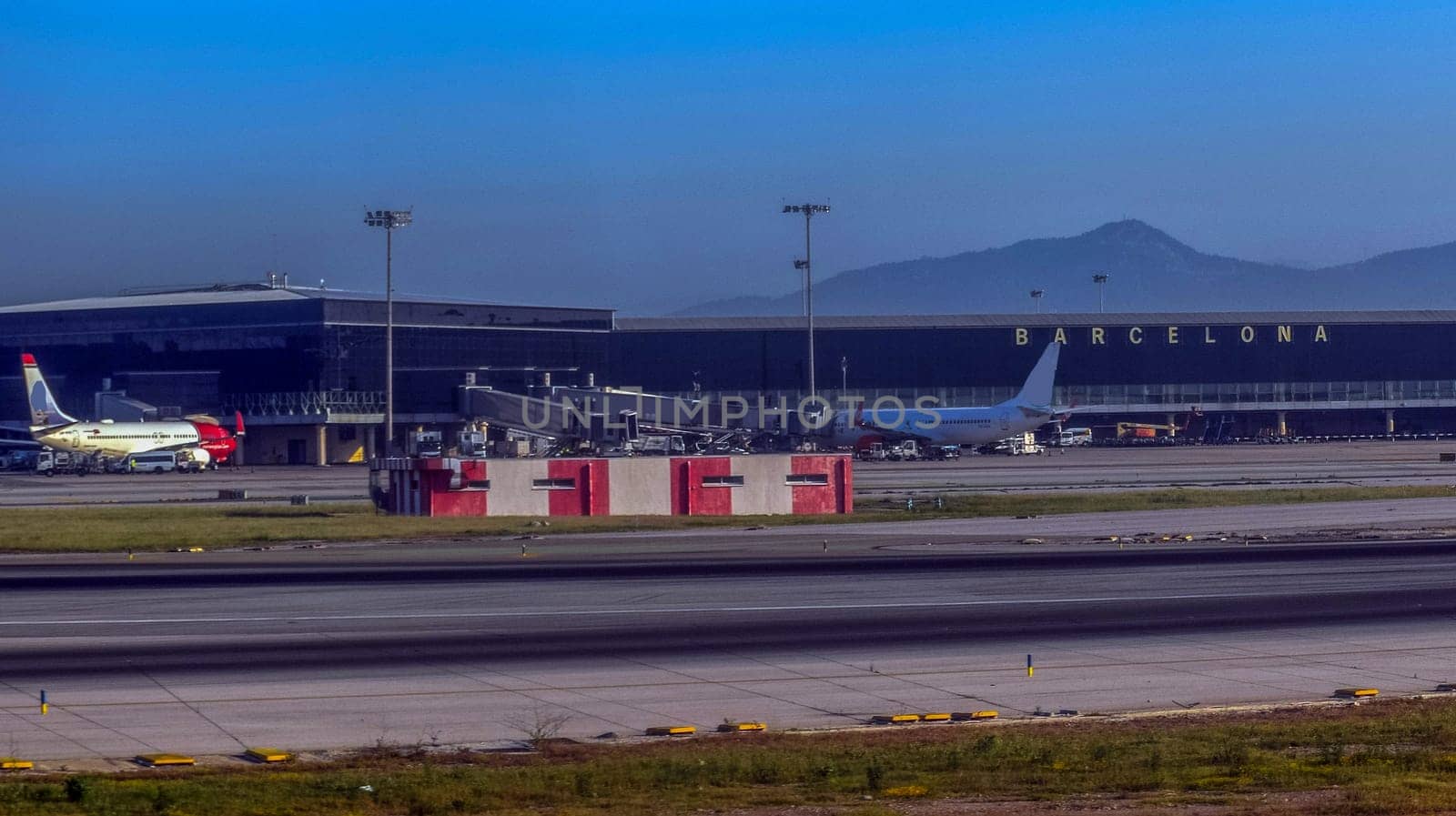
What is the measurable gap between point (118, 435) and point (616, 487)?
59.1 meters

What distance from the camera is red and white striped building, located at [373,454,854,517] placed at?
52.8m

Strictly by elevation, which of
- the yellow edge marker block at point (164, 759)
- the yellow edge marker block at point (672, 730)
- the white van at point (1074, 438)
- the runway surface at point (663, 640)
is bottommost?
the yellow edge marker block at point (672, 730)

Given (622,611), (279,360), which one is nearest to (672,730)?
(622,611)

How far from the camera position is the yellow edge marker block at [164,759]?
49.4 feet

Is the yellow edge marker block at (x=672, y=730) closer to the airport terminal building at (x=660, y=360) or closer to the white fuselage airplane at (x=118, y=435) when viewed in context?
the white fuselage airplane at (x=118, y=435)

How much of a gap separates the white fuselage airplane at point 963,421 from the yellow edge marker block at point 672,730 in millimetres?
88501

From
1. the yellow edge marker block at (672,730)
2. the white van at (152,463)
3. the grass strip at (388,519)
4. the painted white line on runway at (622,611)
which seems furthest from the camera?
the white van at (152,463)

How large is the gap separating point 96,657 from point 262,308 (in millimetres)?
104688

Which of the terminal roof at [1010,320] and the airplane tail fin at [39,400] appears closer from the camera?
the airplane tail fin at [39,400]

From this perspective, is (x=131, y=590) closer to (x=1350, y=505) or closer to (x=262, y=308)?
(x=1350, y=505)

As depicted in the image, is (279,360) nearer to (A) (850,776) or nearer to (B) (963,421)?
(B) (963,421)

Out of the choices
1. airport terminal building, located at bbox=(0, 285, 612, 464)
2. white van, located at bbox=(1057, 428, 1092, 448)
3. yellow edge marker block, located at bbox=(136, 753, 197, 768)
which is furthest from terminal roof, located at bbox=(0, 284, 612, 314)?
yellow edge marker block, located at bbox=(136, 753, 197, 768)

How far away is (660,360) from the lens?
137375mm

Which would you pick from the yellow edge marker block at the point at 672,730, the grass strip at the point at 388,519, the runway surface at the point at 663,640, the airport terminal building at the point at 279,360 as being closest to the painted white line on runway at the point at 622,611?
the runway surface at the point at 663,640
